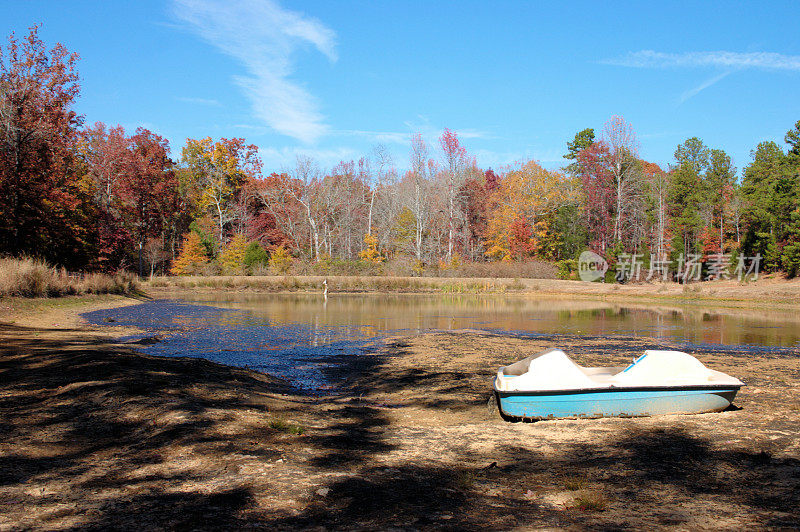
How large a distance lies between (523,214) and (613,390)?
1882 inches

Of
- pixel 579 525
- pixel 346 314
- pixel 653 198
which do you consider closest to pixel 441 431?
pixel 579 525

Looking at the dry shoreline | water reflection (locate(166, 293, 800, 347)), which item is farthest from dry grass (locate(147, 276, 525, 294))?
water reflection (locate(166, 293, 800, 347))

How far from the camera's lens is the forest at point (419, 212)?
46094mm

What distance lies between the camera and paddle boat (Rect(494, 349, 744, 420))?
667cm

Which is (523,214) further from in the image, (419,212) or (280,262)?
(280,262)

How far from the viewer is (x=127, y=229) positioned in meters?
45.8

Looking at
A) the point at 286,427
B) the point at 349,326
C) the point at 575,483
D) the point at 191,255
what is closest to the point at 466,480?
the point at 575,483

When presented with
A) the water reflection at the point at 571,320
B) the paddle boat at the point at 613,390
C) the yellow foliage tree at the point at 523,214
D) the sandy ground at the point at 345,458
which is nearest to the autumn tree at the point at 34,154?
the water reflection at the point at 571,320

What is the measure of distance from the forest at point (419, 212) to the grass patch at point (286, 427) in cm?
3728

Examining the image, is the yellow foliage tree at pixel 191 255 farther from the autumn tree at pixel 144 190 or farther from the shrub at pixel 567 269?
the shrub at pixel 567 269

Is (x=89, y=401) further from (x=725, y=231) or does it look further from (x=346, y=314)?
(x=725, y=231)

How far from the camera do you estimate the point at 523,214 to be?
53000 mm

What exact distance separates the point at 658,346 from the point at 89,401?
13560 millimetres

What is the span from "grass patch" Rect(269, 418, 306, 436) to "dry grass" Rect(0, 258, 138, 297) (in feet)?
44.2
